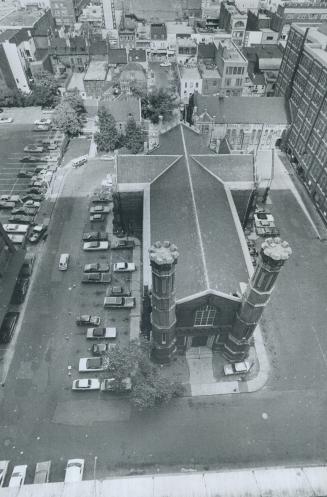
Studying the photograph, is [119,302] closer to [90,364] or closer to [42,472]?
[90,364]

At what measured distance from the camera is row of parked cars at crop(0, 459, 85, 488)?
40.4m

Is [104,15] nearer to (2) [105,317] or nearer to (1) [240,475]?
(2) [105,317]

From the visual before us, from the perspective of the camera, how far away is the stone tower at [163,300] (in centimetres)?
3350

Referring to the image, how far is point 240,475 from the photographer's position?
38.3m

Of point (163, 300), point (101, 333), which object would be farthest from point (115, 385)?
point (163, 300)

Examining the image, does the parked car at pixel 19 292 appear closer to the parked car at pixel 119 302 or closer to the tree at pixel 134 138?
the parked car at pixel 119 302

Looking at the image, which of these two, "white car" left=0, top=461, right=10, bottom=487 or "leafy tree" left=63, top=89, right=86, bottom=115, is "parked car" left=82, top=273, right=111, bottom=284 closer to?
"white car" left=0, top=461, right=10, bottom=487

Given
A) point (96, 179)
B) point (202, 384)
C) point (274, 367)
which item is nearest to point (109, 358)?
point (202, 384)

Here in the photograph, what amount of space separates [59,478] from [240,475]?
2327cm

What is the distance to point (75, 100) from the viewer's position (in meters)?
104

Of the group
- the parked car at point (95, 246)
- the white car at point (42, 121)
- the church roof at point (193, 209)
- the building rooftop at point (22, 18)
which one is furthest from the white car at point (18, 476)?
the building rooftop at point (22, 18)

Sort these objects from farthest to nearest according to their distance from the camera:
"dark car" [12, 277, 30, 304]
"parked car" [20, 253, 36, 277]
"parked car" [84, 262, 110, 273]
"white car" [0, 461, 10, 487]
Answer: "parked car" [84, 262, 110, 273]
"parked car" [20, 253, 36, 277]
"dark car" [12, 277, 30, 304]
"white car" [0, 461, 10, 487]

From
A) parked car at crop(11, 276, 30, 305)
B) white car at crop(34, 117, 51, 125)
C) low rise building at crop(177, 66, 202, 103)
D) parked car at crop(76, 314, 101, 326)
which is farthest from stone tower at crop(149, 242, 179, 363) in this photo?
white car at crop(34, 117, 51, 125)

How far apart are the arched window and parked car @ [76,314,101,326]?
739 inches
